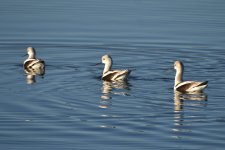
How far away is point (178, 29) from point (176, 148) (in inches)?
637

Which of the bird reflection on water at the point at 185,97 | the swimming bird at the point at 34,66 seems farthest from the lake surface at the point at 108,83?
the swimming bird at the point at 34,66

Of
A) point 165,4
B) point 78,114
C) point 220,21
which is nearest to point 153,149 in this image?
point 78,114

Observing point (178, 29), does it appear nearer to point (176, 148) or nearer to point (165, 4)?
point (165, 4)

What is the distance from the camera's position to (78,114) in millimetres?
19312

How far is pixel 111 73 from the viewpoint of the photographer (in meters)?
24.3

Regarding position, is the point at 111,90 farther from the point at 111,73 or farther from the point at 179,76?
the point at 179,76

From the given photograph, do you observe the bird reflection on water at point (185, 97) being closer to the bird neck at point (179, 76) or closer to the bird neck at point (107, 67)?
the bird neck at point (179, 76)

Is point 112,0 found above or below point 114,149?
above

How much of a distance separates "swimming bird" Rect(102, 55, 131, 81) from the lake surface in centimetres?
29

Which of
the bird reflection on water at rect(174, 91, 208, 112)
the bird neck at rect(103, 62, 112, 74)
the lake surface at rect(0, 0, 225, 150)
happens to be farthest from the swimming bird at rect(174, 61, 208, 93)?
the bird neck at rect(103, 62, 112, 74)

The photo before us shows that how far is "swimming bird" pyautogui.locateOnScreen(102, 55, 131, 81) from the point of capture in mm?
23875

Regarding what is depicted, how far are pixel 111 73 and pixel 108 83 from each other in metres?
0.45

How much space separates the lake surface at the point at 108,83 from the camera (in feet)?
57.5

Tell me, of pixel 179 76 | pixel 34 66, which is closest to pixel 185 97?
pixel 179 76
